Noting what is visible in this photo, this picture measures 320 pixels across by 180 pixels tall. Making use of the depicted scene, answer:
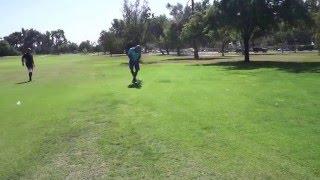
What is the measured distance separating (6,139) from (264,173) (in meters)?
5.86

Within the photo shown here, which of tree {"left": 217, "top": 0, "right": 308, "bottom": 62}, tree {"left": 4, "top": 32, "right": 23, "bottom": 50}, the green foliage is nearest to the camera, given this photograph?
tree {"left": 217, "top": 0, "right": 308, "bottom": 62}

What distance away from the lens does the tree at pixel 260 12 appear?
1718 inches

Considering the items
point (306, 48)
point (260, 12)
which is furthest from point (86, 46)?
point (260, 12)

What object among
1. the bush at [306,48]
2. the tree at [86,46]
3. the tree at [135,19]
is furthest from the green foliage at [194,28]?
the tree at [86,46]

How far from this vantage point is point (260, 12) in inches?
1722

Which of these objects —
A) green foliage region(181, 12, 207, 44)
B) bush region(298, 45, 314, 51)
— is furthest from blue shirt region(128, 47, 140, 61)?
bush region(298, 45, 314, 51)

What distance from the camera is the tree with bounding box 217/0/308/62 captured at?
1718 inches

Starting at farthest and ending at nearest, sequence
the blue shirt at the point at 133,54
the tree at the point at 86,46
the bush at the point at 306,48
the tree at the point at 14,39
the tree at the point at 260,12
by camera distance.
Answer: the tree at the point at 14,39, the tree at the point at 86,46, the bush at the point at 306,48, the tree at the point at 260,12, the blue shirt at the point at 133,54

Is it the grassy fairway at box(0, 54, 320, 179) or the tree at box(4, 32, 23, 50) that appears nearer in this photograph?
the grassy fairway at box(0, 54, 320, 179)

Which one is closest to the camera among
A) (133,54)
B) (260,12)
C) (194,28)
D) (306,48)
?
(133,54)

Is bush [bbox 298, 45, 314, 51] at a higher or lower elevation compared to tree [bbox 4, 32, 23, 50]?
lower

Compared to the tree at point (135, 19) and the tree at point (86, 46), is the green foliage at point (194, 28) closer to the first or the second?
the tree at point (135, 19)

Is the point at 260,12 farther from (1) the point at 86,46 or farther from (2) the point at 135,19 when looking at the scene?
(1) the point at 86,46

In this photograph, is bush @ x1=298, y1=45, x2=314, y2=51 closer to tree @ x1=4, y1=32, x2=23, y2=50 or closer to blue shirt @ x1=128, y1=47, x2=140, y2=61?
blue shirt @ x1=128, y1=47, x2=140, y2=61
